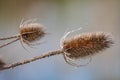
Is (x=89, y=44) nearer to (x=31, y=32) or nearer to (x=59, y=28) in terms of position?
(x=31, y=32)

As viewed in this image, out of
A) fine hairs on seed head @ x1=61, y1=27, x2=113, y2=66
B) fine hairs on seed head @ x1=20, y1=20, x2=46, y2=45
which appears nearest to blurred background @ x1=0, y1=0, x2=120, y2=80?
fine hairs on seed head @ x1=20, y1=20, x2=46, y2=45

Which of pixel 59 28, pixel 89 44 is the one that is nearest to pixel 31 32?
pixel 89 44

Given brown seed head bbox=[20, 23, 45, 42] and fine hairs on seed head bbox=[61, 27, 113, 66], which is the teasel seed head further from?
fine hairs on seed head bbox=[61, 27, 113, 66]

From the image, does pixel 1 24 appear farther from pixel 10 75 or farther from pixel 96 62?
pixel 96 62

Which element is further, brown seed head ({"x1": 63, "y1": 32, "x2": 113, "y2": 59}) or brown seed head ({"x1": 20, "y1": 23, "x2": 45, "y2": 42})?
brown seed head ({"x1": 20, "y1": 23, "x2": 45, "y2": 42})

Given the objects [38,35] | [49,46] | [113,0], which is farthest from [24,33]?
[113,0]

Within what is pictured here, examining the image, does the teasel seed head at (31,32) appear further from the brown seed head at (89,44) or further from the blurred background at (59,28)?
the blurred background at (59,28)

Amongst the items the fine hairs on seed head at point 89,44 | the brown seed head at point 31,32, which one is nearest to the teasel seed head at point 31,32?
the brown seed head at point 31,32
